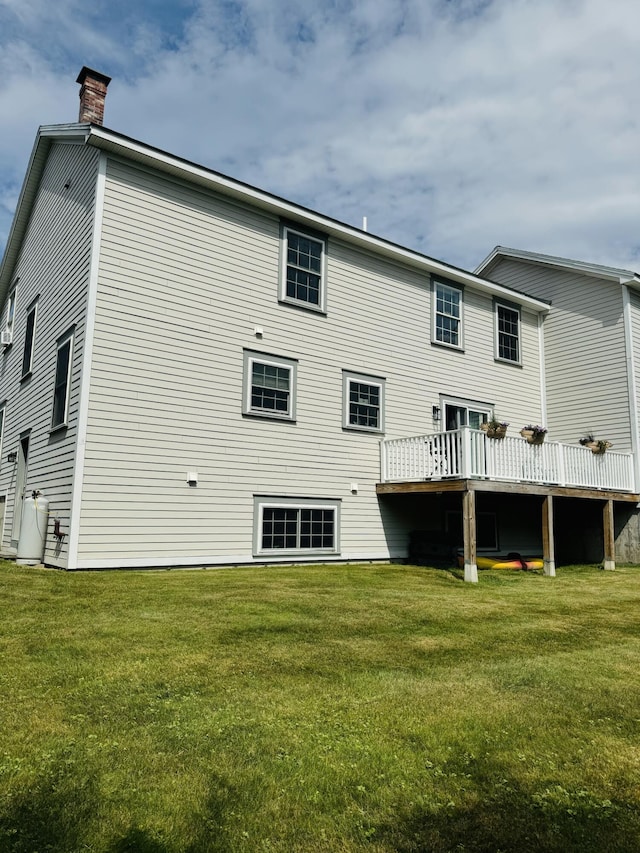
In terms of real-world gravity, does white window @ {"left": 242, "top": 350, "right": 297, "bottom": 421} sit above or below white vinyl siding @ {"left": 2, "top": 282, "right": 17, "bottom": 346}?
below

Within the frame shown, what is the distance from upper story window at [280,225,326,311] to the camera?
41.1 ft

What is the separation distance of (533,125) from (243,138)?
776cm

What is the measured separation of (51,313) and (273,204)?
5207mm

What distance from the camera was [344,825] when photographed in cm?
235

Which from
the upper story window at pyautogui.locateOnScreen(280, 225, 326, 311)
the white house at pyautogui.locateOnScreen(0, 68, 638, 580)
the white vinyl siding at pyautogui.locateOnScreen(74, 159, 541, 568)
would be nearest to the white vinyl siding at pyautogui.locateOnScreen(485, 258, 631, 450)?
the white house at pyautogui.locateOnScreen(0, 68, 638, 580)

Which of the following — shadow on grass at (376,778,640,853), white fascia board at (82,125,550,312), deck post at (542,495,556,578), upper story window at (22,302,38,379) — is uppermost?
white fascia board at (82,125,550,312)

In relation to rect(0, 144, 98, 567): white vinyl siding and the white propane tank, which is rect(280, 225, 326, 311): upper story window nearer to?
rect(0, 144, 98, 567): white vinyl siding

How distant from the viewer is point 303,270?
12.8 meters

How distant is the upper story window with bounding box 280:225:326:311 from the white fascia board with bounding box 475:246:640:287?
797 cm

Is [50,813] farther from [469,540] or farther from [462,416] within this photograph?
[462,416]

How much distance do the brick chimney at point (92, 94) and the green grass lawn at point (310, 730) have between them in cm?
989

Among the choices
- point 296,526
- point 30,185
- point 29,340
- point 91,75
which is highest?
point 91,75

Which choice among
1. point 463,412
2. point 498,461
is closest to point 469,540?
point 498,461

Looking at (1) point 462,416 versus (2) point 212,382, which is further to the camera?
(1) point 462,416
